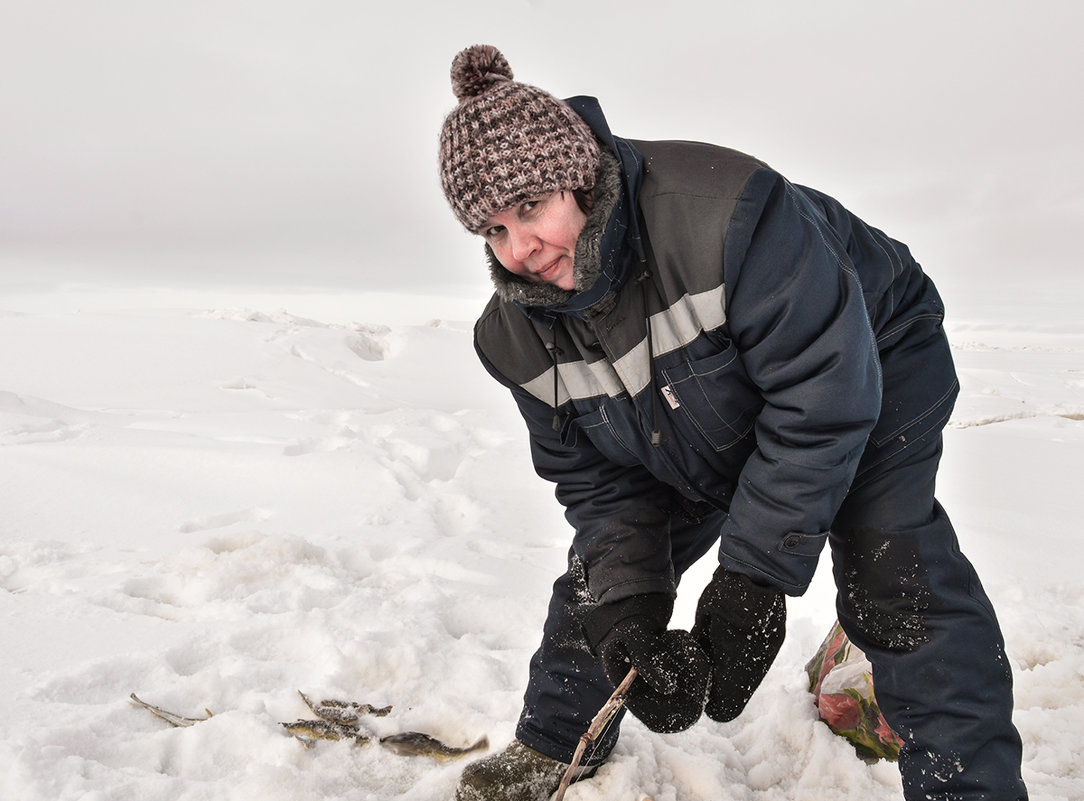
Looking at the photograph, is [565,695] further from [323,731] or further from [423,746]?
[323,731]

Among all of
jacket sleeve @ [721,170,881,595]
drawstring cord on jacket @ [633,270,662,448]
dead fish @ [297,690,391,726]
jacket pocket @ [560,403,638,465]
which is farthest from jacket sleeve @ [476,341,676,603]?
dead fish @ [297,690,391,726]

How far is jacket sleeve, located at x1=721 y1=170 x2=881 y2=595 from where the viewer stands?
4.25 feet

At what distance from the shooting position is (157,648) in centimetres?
209

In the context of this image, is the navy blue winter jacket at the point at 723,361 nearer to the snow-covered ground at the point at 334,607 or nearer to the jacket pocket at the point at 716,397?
the jacket pocket at the point at 716,397

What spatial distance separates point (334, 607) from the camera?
8.05 feet

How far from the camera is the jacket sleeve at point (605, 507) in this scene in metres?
1.67

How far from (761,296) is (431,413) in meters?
5.02

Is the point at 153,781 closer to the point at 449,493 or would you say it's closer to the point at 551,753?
the point at 551,753

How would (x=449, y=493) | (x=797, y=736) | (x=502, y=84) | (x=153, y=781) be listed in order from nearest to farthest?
(x=502, y=84) < (x=153, y=781) < (x=797, y=736) < (x=449, y=493)

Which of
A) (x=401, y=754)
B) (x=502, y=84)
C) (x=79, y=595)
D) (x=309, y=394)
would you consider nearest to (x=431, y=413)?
(x=309, y=394)

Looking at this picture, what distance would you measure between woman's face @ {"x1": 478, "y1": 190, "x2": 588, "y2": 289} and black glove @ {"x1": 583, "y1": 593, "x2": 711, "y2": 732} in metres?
0.71

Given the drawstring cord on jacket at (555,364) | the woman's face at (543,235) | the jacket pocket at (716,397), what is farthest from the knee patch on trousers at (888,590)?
the woman's face at (543,235)

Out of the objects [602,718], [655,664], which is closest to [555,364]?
[655,664]

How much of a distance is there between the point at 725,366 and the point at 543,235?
431 mm
